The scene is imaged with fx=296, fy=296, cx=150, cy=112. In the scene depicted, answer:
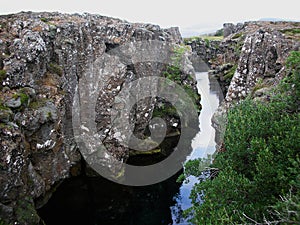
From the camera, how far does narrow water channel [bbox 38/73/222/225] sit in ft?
81.4

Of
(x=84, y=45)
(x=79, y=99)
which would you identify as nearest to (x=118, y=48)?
(x=84, y=45)

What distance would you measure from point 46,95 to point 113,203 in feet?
36.9

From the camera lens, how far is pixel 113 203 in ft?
88.1

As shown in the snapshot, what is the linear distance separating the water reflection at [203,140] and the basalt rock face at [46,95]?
7341mm

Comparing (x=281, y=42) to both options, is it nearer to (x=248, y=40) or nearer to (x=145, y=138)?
(x=248, y=40)

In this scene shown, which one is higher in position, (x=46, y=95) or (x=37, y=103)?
(x=46, y=95)

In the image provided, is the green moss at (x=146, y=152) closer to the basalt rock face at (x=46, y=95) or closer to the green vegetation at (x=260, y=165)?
the basalt rock face at (x=46, y=95)

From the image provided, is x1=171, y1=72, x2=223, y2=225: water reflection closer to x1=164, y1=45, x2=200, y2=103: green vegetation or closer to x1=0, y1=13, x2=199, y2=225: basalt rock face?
x1=164, y1=45, x2=200, y2=103: green vegetation

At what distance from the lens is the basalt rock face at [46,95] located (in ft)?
63.1

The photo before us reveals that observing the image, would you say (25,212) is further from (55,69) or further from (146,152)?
(146,152)

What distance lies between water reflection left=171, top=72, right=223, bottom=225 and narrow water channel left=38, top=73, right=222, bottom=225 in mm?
90

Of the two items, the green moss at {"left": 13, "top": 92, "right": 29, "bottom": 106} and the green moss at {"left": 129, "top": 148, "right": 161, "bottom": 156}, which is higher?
the green moss at {"left": 13, "top": 92, "right": 29, "bottom": 106}

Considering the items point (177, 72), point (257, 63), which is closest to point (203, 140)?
point (177, 72)

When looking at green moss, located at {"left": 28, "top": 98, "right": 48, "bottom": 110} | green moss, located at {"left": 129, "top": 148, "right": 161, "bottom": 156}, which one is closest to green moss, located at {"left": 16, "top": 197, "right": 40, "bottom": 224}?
green moss, located at {"left": 28, "top": 98, "right": 48, "bottom": 110}
